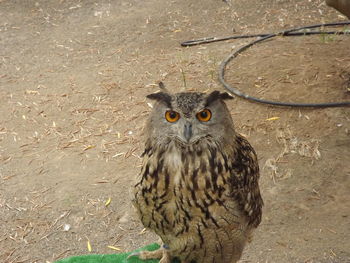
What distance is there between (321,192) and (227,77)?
211cm

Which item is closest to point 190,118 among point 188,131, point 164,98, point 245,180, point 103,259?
point 188,131

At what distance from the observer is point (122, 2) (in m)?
7.62

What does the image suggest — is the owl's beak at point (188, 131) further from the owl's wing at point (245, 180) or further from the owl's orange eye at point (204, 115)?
the owl's wing at point (245, 180)

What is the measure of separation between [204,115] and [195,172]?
275mm

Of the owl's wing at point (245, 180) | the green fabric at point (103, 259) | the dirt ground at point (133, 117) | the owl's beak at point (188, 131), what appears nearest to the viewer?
the owl's beak at point (188, 131)

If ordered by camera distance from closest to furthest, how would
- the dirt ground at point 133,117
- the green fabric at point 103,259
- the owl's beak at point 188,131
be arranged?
the owl's beak at point 188,131, the green fabric at point 103,259, the dirt ground at point 133,117

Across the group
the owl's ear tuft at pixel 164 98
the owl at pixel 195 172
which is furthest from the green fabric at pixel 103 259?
the owl's ear tuft at pixel 164 98

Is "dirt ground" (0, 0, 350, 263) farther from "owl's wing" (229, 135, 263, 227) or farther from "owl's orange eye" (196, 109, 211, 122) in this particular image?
"owl's orange eye" (196, 109, 211, 122)

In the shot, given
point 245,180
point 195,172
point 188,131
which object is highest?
point 188,131

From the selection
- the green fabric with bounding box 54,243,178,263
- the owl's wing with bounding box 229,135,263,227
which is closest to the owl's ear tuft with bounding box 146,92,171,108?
the owl's wing with bounding box 229,135,263,227

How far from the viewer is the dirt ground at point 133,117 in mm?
3223

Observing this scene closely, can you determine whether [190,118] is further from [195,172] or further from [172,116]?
[195,172]

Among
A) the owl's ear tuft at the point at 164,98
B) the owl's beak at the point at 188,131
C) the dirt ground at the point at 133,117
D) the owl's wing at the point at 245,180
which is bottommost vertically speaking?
the dirt ground at the point at 133,117

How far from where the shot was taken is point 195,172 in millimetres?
1927
